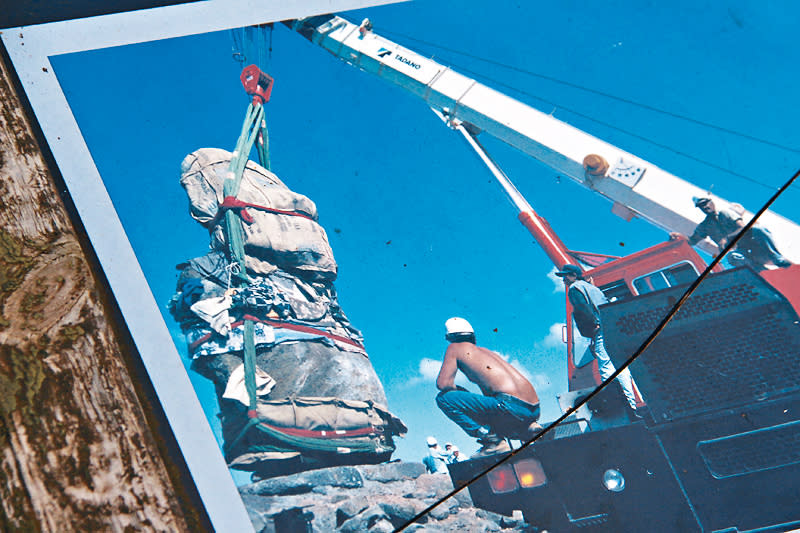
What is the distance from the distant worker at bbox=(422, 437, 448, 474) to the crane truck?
3cm

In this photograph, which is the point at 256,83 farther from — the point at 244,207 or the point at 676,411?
the point at 676,411

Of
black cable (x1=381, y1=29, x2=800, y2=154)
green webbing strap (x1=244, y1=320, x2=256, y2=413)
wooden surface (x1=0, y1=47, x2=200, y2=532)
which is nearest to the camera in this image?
wooden surface (x1=0, y1=47, x2=200, y2=532)

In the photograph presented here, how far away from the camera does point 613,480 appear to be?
110 cm

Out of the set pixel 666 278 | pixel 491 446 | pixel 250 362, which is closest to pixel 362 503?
pixel 491 446

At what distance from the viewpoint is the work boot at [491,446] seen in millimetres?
1149

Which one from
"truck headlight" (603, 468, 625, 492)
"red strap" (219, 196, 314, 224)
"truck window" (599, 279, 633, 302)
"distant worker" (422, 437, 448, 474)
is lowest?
"truck headlight" (603, 468, 625, 492)

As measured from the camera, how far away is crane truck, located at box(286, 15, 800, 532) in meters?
1.08

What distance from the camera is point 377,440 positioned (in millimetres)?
1190

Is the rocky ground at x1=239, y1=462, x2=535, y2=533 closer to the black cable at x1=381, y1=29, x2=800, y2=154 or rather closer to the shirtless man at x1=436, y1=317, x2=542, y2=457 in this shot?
the shirtless man at x1=436, y1=317, x2=542, y2=457

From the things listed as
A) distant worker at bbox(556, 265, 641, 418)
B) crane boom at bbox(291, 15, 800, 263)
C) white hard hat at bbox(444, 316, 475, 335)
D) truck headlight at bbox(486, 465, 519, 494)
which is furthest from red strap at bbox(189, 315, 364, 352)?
crane boom at bbox(291, 15, 800, 263)

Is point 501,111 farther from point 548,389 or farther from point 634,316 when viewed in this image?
point 548,389

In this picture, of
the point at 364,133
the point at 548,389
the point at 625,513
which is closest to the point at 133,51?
the point at 364,133

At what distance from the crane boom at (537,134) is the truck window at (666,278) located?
7cm

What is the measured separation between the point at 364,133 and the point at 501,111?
16.0 inches
